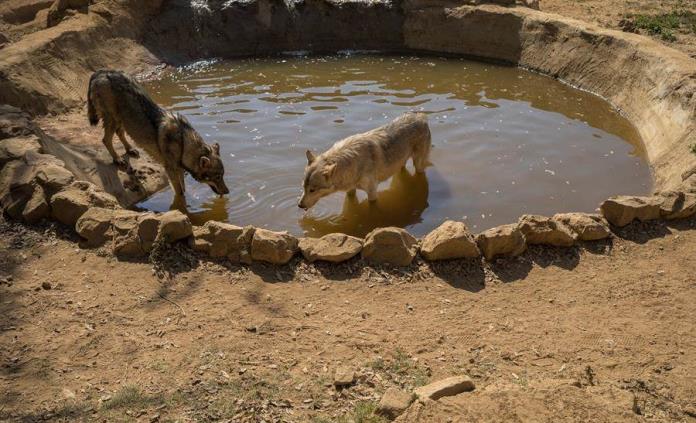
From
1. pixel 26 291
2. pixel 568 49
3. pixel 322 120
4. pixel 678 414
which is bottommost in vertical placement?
pixel 678 414

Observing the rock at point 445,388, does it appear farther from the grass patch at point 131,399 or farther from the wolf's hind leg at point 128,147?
the wolf's hind leg at point 128,147

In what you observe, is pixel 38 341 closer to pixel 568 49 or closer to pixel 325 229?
pixel 325 229

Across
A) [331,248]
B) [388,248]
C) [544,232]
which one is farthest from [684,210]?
[331,248]

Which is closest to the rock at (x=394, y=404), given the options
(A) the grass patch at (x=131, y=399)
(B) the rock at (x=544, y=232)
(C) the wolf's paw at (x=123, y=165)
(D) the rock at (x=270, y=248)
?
(A) the grass patch at (x=131, y=399)

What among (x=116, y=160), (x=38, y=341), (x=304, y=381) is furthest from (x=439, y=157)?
(x=38, y=341)

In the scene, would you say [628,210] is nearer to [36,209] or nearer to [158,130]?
[158,130]

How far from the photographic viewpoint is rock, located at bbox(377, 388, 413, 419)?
14.5 ft

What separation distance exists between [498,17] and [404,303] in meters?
Result: 11.3

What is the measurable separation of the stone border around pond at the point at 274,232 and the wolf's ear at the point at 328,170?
55.2 inches

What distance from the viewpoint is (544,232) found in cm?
708

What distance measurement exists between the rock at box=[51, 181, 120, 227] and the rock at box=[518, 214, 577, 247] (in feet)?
15.7

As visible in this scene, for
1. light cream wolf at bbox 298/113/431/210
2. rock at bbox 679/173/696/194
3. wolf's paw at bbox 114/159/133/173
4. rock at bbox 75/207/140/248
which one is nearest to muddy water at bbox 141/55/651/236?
light cream wolf at bbox 298/113/431/210

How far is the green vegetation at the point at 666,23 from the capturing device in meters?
13.8

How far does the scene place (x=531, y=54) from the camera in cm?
1501
